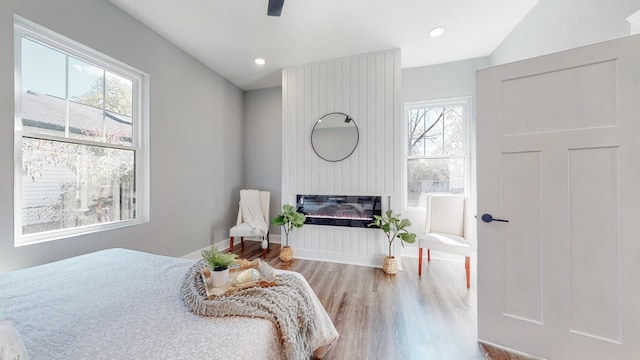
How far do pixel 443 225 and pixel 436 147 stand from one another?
3.79 ft

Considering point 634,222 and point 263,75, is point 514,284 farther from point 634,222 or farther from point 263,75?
point 263,75

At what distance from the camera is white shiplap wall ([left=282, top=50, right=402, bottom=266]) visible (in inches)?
113

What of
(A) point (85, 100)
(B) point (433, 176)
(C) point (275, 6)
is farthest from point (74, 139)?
(B) point (433, 176)

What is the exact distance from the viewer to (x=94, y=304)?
981 mm

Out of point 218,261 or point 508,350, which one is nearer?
point 218,261

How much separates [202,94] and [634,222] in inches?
167

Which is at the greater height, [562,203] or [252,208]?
[562,203]

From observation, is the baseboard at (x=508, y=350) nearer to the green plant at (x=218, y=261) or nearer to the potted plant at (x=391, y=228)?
the potted plant at (x=391, y=228)

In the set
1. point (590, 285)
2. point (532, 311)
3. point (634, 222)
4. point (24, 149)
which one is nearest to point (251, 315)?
point (532, 311)

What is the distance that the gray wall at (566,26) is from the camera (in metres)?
1.43

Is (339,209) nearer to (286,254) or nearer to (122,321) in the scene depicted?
(286,254)

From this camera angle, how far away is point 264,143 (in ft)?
13.3

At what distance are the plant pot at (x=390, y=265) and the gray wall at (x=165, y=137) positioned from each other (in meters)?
2.58

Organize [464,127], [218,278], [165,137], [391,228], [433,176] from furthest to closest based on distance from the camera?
1. [433,176]
2. [464,127]
3. [391,228]
4. [165,137]
5. [218,278]
